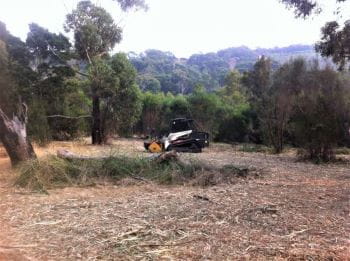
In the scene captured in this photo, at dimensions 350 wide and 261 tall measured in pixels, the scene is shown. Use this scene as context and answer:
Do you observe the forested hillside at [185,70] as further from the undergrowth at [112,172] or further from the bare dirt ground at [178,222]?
the bare dirt ground at [178,222]

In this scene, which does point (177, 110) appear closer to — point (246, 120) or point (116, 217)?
point (246, 120)

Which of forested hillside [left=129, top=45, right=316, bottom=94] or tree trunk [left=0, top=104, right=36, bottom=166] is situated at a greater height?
forested hillside [left=129, top=45, right=316, bottom=94]

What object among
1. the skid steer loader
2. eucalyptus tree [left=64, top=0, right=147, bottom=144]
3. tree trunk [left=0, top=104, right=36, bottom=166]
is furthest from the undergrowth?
eucalyptus tree [left=64, top=0, right=147, bottom=144]

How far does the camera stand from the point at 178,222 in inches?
235

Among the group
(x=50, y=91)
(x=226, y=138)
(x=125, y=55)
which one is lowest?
(x=226, y=138)

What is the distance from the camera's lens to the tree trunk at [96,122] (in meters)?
22.0

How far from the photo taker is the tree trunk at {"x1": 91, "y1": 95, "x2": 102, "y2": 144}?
22016 millimetres

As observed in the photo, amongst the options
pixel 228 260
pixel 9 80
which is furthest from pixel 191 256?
pixel 9 80

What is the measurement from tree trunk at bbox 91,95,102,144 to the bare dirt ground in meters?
12.8

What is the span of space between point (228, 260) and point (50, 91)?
61.9ft

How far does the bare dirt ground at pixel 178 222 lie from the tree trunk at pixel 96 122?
12.8 m

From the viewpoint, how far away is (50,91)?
2211 cm

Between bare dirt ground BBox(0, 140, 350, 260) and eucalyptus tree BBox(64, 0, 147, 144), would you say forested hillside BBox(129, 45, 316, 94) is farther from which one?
bare dirt ground BBox(0, 140, 350, 260)

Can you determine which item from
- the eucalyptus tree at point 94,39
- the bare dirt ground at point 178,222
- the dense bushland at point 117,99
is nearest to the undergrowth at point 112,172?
the bare dirt ground at point 178,222
